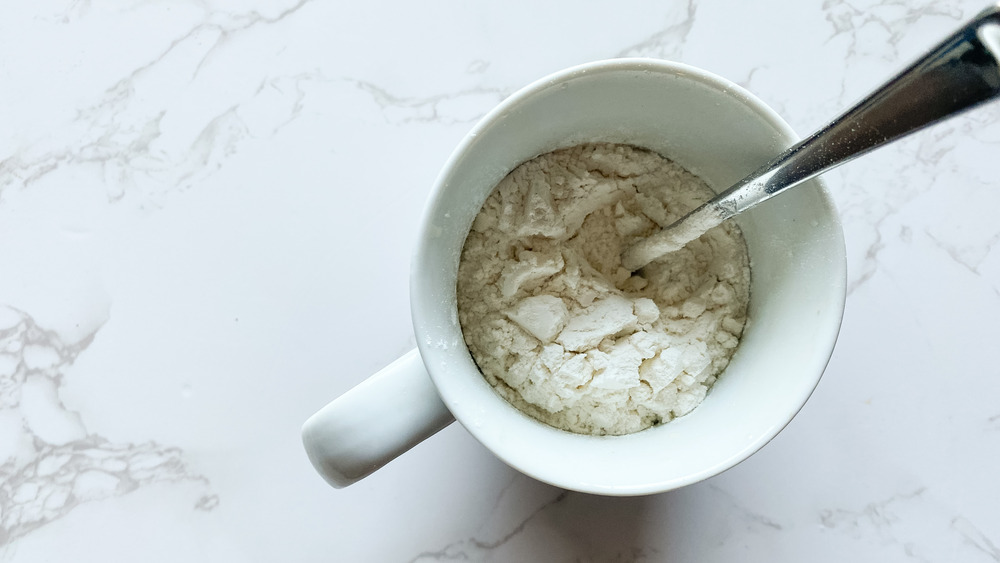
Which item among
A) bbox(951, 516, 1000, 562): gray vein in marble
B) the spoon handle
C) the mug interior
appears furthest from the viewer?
bbox(951, 516, 1000, 562): gray vein in marble

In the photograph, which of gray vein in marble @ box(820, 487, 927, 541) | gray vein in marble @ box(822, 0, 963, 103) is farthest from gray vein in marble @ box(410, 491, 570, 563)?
gray vein in marble @ box(822, 0, 963, 103)

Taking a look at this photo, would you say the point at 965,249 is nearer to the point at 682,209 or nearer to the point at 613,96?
the point at 682,209

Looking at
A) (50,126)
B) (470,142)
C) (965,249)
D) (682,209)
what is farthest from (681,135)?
(50,126)

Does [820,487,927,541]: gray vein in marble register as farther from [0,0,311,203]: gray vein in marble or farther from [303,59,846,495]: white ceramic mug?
[0,0,311,203]: gray vein in marble

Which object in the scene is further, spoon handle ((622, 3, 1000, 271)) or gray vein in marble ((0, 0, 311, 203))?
gray vein in marble ((0, 0, 311, 203))

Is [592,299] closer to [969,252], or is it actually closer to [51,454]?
[969,252]

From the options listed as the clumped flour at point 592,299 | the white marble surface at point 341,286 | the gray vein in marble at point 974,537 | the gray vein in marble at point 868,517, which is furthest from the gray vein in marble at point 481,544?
the gray vein in marble at point 974,537

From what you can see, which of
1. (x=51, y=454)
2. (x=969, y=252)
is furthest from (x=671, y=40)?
(x=51, y=454)
